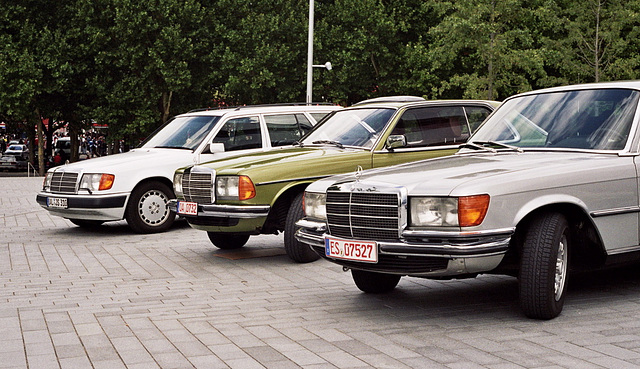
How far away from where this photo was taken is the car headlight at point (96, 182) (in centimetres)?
1241

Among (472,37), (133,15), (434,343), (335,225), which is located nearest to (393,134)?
(335,225)

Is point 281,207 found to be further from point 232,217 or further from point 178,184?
point 178,184

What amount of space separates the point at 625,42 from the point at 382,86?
38.7 ft

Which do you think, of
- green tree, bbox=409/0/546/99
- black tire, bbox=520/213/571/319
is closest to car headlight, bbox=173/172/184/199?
black tire, bbox=520/213/571/319

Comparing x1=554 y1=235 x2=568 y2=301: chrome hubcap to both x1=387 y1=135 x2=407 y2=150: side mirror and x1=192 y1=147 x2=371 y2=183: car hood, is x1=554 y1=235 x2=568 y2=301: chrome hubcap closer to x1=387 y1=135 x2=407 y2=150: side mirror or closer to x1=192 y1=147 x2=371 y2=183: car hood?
x1=387 y1=135 x2=407 y2=150: side mirror

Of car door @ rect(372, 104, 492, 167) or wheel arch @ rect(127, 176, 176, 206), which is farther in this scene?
wheel arch @ rect(127, 176, 176, 206)

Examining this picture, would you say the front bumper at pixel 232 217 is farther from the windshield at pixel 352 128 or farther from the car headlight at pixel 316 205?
the car headlight at pixel 316 205

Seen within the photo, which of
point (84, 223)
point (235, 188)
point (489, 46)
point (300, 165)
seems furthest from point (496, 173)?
point (489, 46)

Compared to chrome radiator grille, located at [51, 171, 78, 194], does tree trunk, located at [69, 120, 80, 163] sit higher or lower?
higher

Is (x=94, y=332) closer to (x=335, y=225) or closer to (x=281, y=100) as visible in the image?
(x=335, y=225)

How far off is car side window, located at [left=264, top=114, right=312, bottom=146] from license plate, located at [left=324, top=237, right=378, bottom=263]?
227 inches

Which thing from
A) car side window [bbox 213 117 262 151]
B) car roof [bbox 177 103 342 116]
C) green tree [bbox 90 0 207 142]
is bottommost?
car side window [bbox 213 117 262 151]

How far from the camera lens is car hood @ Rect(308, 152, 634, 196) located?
5969 mm

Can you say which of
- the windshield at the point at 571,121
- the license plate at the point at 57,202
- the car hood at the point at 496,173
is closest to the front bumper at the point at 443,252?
the car hood at the point at 496,173
